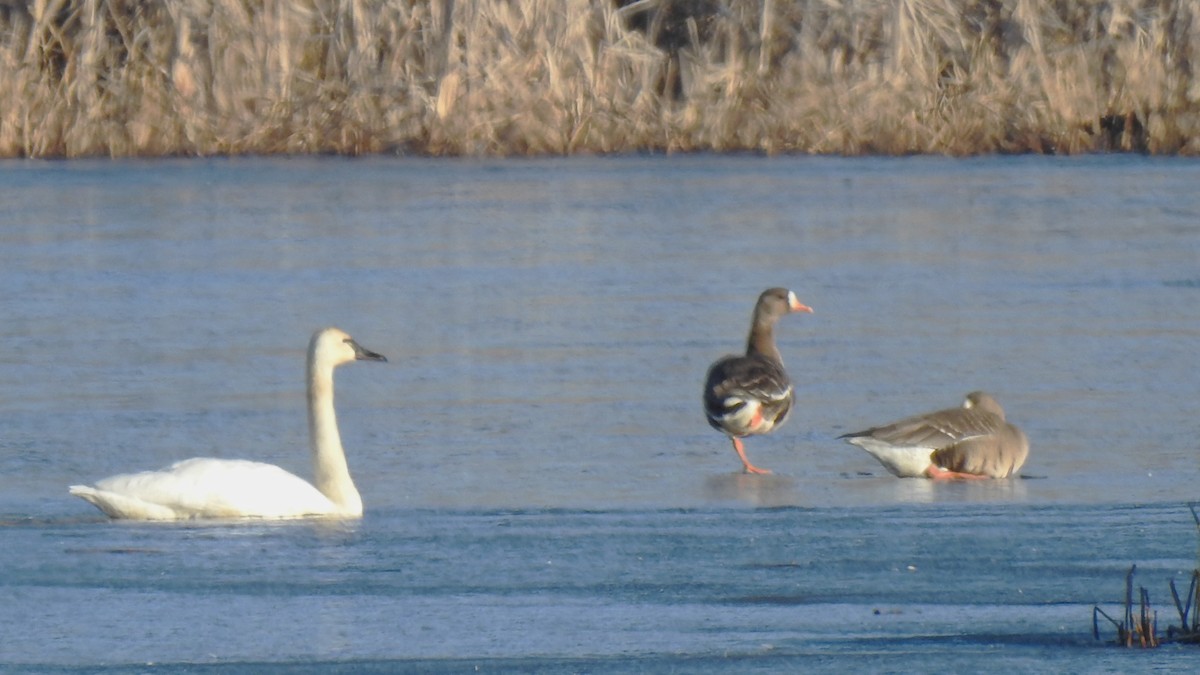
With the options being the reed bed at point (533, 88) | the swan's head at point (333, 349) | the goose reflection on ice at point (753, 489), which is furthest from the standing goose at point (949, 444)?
the reed bed at point (533, 88)

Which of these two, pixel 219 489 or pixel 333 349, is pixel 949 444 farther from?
pixel 219 489

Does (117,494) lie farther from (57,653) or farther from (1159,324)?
(1159,324)

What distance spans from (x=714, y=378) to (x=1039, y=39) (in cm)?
1567

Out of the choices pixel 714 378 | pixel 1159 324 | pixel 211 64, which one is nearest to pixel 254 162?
pixel 211 64

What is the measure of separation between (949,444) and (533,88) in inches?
611

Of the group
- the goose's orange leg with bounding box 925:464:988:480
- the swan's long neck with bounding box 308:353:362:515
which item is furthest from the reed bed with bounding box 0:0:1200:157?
the swan's long neck with bounding box 308:353:362:515

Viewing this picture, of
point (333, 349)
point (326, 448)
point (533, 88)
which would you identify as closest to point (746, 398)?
point (333, 349)

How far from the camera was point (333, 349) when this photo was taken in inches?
353

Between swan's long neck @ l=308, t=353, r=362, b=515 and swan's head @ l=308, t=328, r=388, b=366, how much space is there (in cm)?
2

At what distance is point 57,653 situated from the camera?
622 centimetres

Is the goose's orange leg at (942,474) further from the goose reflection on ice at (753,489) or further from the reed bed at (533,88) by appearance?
the reed bed at (533,88)

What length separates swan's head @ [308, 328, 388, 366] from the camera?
8922 mm

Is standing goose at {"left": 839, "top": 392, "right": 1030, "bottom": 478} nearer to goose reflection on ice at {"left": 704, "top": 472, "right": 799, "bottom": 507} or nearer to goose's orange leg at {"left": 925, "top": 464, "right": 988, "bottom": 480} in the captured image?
goose's orange leg at {"left": 925, "top": 464, "right": 988, "bottom": 480}

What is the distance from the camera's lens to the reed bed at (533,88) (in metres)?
24.1
